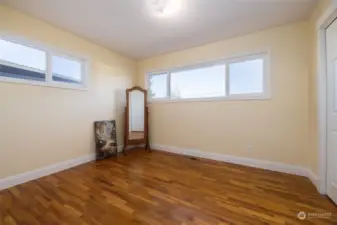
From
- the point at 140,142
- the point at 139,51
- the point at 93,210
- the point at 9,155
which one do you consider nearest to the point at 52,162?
the point at 9,155

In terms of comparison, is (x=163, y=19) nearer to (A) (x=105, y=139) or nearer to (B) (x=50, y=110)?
(B) (x=50, y=110)

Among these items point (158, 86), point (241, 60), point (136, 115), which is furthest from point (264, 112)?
point (136, 115)

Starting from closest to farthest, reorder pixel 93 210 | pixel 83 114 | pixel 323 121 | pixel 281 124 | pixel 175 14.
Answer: pixel 93 210
pixel 323 121
pixel 175 14
pixel 281 124
pixel 83 114

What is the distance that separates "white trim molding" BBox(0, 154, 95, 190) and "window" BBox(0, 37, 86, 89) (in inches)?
52.0

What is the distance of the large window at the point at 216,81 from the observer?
9.64 feet

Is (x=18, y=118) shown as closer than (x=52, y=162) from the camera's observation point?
Yes

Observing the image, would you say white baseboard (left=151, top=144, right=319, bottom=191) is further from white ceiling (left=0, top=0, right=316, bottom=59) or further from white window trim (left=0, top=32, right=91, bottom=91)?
white window trim (left=0, top=32, right=91, bottom=91)

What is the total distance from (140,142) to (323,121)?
3366mm

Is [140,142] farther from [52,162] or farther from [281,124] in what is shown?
[281,124]

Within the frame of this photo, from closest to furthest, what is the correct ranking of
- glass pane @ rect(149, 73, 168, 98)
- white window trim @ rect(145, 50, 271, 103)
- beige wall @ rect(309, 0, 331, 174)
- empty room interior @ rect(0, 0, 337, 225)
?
1. empty room interior @ rect(0, 0, 337, 225)
2. beige wall @ rect(309, 0, 331, 174)
3. white window trim @ rect(145, 50, 271, 103)
4. glass pane @ rect(149, 73, 168, 98)

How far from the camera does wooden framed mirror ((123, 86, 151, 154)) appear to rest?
3977 mm

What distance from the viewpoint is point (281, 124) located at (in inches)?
106

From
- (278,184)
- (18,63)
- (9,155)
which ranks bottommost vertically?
(278,184)

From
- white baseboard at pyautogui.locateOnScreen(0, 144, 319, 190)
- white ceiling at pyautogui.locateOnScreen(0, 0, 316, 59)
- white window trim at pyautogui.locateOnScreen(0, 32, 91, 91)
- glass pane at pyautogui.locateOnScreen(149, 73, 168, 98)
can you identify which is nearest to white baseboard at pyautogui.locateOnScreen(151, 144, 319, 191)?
white baseboard at pyautogui.locateOnScreen(0, 144, 319, 190)
